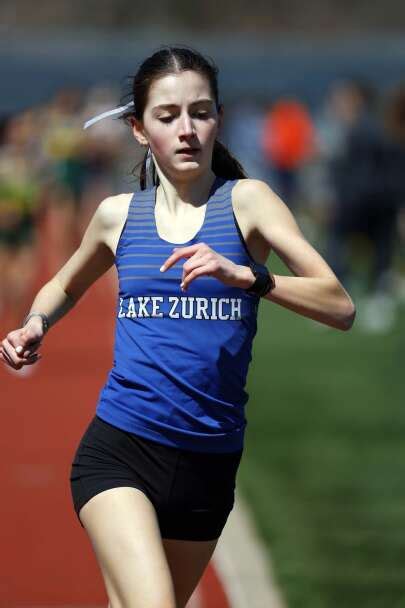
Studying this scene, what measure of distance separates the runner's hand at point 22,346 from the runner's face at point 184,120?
0.63 metres

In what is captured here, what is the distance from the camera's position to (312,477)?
30.6 feet

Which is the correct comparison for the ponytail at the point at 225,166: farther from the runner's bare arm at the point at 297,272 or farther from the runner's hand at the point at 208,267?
the runner's hand at the point at 208,267

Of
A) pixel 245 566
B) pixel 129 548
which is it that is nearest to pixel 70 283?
pixel 129 548

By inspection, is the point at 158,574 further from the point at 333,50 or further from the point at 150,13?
the point at 150,13

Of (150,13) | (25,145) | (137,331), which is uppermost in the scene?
(150,13)

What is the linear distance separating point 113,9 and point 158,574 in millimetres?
26379

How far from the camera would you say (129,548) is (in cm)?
412

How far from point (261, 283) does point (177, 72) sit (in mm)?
729

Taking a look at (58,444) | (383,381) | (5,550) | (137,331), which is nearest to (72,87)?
(383,381)

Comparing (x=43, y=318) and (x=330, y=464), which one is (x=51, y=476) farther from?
(x=43, y=318)

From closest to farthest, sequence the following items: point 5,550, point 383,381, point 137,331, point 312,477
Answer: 1. point 137,331
2. point 5,550
3. point 312,477
4. point 383,381

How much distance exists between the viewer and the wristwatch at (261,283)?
13.4 feet

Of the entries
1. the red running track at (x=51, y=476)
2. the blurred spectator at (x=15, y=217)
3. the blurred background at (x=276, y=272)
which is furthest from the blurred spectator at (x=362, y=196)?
the blurred spectator at (x=15, y=217)

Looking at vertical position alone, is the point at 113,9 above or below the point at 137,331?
above
